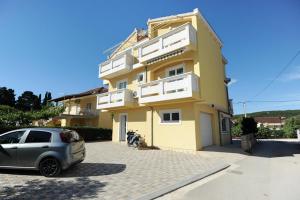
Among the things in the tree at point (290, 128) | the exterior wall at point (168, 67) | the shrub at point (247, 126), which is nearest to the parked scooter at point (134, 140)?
the exterior wall at point (168, 67)

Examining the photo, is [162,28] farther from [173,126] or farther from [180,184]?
[180,184]

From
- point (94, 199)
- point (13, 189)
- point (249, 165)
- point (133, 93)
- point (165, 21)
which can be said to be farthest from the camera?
point (133, 93)

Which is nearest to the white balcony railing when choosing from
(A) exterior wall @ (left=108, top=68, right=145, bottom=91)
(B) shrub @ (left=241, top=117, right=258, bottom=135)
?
(A) exterior wall @ (left=108, top=68, right=145, bottom=91)

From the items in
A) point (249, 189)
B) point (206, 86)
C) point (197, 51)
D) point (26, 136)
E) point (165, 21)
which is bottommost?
point (249, 189)

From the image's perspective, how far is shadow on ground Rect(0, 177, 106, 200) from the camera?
5.49m

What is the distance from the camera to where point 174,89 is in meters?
13.9

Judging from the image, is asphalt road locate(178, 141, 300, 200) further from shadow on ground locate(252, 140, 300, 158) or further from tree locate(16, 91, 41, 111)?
tree locate(16, 91, 41, 111)

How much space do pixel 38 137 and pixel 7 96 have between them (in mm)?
46441

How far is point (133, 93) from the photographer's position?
60.6ft

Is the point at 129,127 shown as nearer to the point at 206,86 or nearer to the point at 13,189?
the point at 206,86

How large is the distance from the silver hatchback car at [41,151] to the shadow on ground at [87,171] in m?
0.52

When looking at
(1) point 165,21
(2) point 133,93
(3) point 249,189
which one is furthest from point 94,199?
(1) point 165,21

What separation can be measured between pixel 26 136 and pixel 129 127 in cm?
1176

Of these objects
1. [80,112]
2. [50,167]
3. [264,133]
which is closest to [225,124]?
[50,167]
